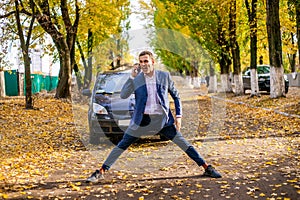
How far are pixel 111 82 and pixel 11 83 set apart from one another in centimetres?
1937

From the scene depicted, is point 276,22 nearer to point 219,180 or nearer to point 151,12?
point 219,180

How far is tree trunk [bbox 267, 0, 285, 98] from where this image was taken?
17.4m

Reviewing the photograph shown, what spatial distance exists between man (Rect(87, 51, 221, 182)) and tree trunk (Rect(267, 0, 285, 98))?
40.9 feet

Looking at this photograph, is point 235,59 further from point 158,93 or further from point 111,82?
point 158,93

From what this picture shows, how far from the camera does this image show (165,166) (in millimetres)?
7035

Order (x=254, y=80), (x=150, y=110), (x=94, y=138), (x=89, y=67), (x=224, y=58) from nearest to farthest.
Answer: (x=150, y=110), (x=94, y=138), (x=254, y=80), (x=224, y=58), (x=89, y=67)

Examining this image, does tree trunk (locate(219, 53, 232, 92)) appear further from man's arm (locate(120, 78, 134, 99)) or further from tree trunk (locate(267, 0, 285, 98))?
man's arm (locate(120, 78, 134, 99))

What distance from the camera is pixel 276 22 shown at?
17609mm

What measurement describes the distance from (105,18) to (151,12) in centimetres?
1598

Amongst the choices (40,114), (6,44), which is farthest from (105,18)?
(40,114)

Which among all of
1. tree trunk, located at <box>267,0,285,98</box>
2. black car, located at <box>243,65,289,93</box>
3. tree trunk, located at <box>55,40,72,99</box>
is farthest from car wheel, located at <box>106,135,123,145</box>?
black car, located at <box>243,65,289,93</box>

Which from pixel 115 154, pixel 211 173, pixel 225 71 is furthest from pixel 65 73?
pixel 211 173

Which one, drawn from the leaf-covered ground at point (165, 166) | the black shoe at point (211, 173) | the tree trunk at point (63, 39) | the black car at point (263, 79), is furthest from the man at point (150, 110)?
the black car at point (263, 79)

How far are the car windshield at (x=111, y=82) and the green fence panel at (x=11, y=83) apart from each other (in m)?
18.7
